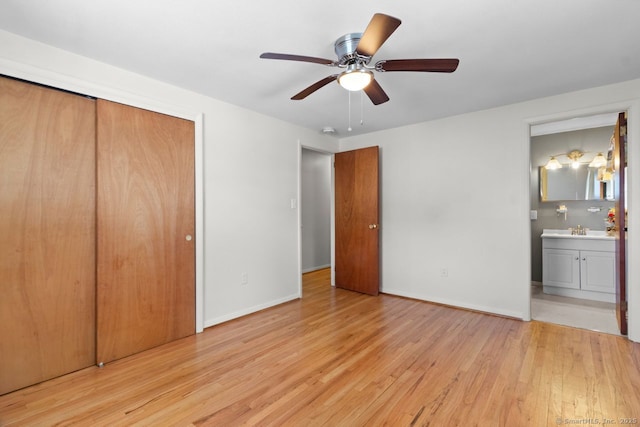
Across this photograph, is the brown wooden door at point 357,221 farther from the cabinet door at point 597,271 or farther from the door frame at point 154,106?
the cabinet door at point 597,271

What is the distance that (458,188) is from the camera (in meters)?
3.64

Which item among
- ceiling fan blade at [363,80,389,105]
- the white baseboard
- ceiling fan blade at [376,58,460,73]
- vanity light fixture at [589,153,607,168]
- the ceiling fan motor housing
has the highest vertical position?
the ceiling fan motor housing

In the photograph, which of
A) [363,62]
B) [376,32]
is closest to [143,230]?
[363,62]

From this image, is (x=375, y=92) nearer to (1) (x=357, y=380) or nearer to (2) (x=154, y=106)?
(2) (x=154, y=106)

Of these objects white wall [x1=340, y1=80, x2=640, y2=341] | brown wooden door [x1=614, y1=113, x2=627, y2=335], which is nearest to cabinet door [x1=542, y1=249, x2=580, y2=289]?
brown wooden door [x1=614, y1=113, x2=627, y2=335]

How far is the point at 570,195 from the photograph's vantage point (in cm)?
440

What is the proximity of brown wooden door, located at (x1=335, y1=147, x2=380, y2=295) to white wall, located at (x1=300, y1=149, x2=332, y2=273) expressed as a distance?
1243 millimetres

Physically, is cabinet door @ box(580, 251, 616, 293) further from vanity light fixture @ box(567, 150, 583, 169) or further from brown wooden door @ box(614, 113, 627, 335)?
vanity light fixture @ box(567, 150, 583, 169)

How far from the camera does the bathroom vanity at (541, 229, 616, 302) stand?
3793 mm

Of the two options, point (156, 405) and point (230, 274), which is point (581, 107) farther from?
point (156, 405)

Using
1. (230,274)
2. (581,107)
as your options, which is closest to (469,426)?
(230,274)

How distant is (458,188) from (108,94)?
3.68 metres

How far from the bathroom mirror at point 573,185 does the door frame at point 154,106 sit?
4.97m

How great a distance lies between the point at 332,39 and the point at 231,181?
182cm
